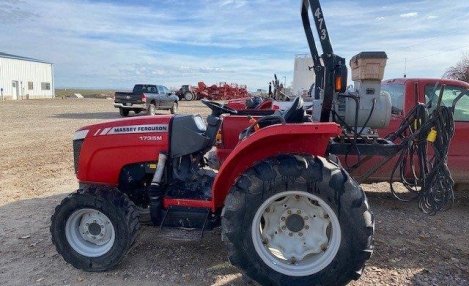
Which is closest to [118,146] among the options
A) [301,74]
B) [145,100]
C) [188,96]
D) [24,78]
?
[145,100]

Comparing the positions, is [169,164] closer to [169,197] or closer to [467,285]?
[169,197]

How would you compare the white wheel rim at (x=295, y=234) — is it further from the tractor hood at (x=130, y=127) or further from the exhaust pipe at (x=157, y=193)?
the tractor hood at (x=130, y=127)

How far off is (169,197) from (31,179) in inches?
162

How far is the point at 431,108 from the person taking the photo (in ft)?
16.3

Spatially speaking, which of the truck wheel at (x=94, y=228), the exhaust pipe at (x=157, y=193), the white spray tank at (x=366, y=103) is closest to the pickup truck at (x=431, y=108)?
the white spray tank at (x=366, y=103)

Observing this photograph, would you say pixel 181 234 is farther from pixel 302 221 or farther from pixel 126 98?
pixel 126 98

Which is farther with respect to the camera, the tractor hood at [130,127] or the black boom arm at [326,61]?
the tractor hood at [130,127]

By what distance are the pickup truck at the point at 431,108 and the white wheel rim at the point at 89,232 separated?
314 cm

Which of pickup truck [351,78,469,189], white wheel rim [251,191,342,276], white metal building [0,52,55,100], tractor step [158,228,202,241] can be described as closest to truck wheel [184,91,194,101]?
white metal building [0,52,55,100]

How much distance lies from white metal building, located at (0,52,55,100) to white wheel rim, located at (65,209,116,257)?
38.1m

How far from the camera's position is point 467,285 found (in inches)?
126

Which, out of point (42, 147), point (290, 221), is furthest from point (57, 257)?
point (42, 147)

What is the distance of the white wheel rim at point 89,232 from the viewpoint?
132 inches

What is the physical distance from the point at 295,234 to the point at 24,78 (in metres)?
44.6
